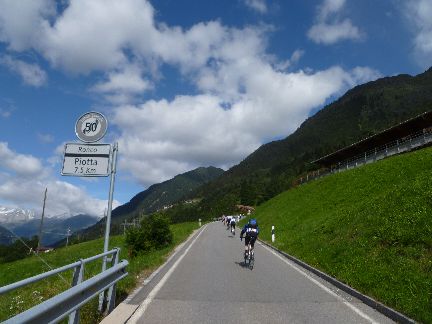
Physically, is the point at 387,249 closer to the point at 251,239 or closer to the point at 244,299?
the point at 251,239

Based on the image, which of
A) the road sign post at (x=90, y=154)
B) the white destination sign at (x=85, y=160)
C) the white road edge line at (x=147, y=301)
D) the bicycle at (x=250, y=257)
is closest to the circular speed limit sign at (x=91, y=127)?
the road sign post at (x=90, y=154)

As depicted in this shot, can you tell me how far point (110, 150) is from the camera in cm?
781

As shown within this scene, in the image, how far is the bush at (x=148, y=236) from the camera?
2588 centimetres


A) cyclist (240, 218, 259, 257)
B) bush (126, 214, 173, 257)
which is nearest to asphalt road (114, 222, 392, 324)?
cyclist (240, 218, 259, 257)

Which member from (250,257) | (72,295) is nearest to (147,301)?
(72,295)

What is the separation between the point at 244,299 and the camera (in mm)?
8883

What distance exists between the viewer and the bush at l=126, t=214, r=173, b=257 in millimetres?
25878

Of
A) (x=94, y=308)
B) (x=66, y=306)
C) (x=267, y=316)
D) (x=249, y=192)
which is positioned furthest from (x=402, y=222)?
(x=249, y=192)

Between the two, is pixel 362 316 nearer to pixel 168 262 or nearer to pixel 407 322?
pixel 407 322

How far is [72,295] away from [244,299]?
4.71 metres

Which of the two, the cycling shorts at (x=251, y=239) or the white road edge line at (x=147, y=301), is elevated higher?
the cycling shorts at (x=251, y=239)

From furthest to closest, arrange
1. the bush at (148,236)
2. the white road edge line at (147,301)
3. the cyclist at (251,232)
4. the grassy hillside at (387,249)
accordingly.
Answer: the bush at (148,236) < the cyclist at (251,232) < the grassy hillside at (387,249) < the white road edge line at (147,301)

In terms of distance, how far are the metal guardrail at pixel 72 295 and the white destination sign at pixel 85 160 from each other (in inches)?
59.7

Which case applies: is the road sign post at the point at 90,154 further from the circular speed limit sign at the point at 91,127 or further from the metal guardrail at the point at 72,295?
the metal guardrail at the point at 72,295
